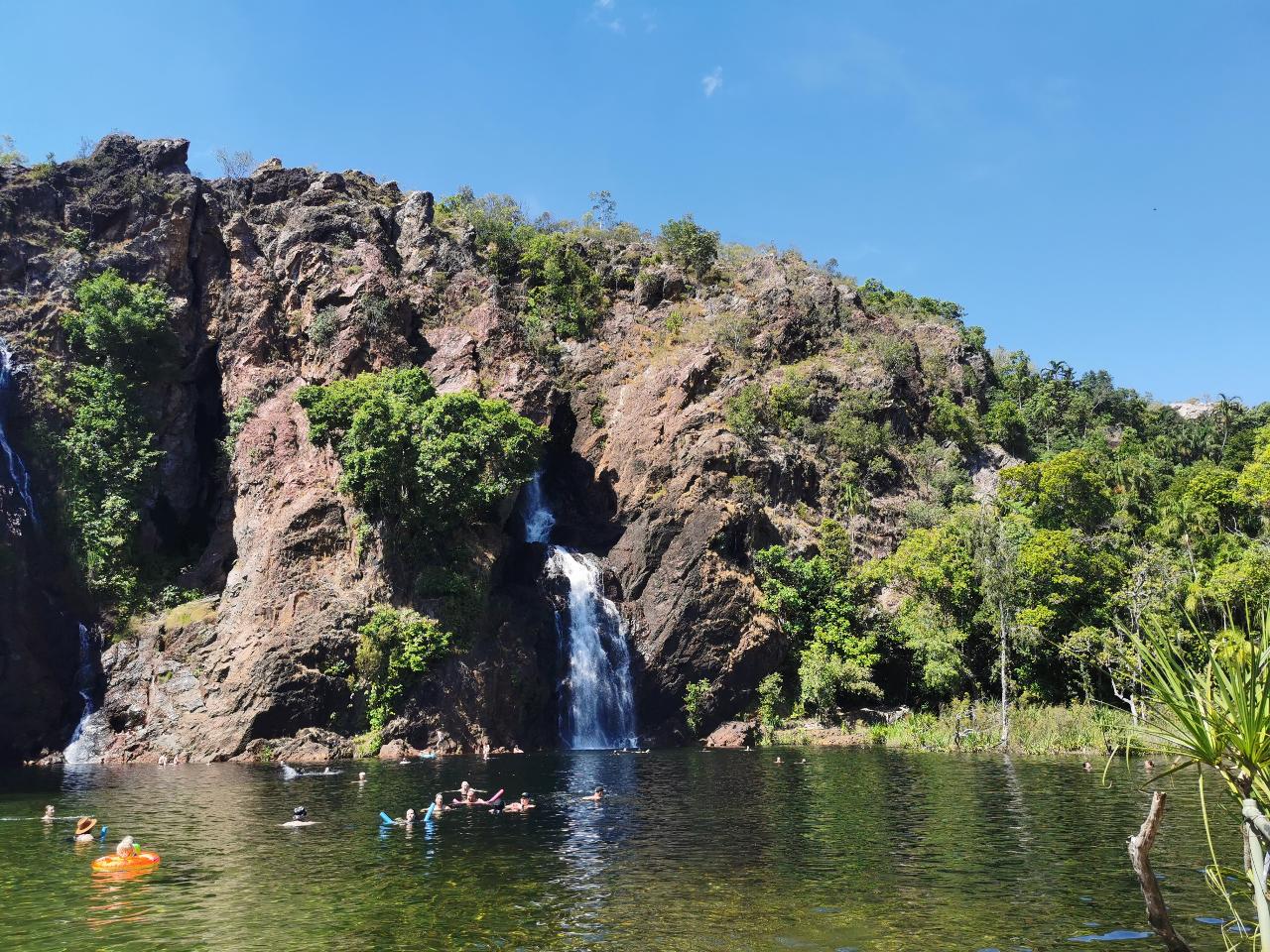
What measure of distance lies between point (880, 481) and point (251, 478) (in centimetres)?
4736

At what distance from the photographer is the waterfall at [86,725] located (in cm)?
4688

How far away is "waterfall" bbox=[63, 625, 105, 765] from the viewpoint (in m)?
46.9

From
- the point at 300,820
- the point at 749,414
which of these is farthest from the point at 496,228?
the point at 300,820

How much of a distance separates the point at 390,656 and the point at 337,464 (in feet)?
45.4

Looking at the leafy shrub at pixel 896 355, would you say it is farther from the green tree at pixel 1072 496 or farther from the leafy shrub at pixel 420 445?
the leafy shrub at pixel 420 445

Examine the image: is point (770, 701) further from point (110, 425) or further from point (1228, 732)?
point (1228, 732)

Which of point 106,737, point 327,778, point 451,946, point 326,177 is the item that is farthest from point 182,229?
point 451,946

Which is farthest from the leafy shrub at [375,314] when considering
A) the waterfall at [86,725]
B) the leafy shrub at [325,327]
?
the waterfall at [86,725]

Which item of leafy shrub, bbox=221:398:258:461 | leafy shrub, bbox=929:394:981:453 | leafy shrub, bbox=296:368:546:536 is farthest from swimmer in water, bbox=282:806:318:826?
leafy shrub, bbox=929:394:981:453

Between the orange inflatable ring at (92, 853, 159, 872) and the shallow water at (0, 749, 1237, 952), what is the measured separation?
1.93 ft

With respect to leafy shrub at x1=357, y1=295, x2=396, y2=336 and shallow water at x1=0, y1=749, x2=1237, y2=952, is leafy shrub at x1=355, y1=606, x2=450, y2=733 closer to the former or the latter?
shallow water at x1=0, y1=749, x2=1237, y2=952

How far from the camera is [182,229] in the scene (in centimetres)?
6450

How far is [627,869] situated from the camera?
1889cm

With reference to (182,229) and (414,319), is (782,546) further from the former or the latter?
(182,229)
